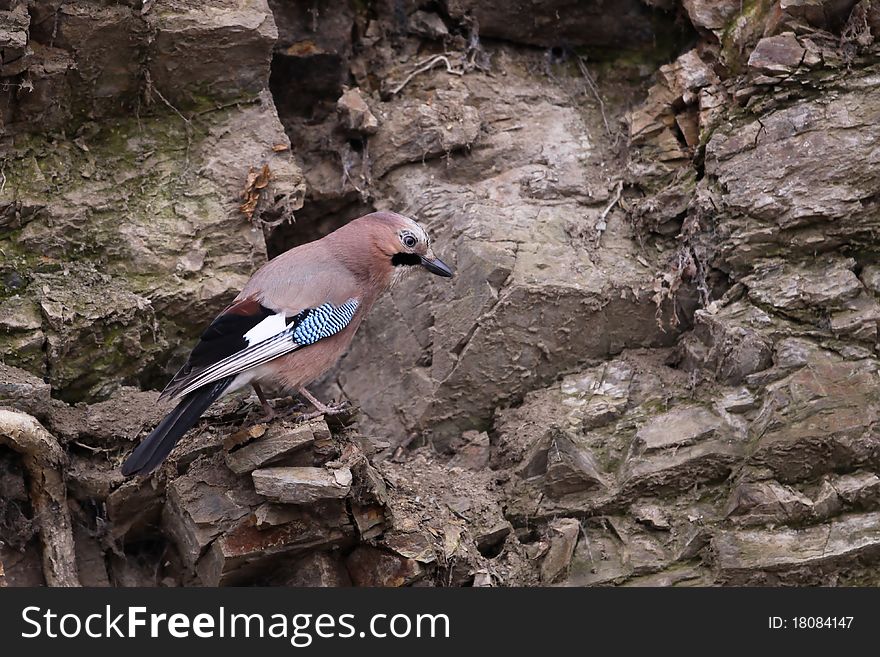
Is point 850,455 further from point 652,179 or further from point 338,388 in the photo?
point 338,388

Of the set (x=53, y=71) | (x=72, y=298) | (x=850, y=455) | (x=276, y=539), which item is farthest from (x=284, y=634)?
(x=53, y=71)

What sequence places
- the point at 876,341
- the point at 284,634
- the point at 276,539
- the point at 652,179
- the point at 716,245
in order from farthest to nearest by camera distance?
1. the point at 652,179
2. the point at 716,245
3. the point at 876,341
4. the point at 276,539
5. the point at 284,634

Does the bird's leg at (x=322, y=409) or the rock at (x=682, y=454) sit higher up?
the bird's leg at (x=322, y=409)

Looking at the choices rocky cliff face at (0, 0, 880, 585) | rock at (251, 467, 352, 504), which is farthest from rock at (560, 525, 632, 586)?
rock at (251, 467, 352, 504)

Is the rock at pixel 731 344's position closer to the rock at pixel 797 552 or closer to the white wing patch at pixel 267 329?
the rock at pixel 797 552

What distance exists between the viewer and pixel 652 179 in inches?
392

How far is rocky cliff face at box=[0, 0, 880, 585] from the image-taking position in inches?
321

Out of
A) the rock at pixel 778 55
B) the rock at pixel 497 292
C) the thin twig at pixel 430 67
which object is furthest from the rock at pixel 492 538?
the thin twig at pixel 430 67

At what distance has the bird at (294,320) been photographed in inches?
305

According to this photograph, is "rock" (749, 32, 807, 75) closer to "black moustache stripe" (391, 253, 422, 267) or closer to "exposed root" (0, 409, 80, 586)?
"black moustache stripe" (391, 253, 422, 267)

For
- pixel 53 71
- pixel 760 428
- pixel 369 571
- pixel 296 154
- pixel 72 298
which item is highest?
pixel 53 71

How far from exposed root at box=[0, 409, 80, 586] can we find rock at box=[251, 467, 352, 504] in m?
1.38

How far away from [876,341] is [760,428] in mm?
1063

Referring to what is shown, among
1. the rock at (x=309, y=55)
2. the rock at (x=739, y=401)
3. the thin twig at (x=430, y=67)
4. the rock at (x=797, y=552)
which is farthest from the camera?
the thin twig at (x=430, y=67)
